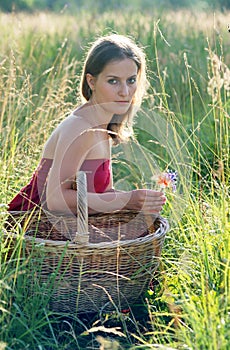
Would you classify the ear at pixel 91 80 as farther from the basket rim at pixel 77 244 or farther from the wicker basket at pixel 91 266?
the basket rim at pixel 77 244

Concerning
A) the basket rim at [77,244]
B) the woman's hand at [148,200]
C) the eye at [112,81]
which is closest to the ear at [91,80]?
the eye at [112,81]

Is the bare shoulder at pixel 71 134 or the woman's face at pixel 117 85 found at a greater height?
the woman's face at pixel 117 85

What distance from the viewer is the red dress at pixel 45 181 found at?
3.18m

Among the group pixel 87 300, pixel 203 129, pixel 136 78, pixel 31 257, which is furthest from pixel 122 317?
pixel 203 129

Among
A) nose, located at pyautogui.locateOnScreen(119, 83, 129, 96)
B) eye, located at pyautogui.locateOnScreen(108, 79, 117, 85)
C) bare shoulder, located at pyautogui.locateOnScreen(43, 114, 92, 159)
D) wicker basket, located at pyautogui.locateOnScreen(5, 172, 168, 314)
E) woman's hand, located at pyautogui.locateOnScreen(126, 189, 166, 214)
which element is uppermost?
eye, located at pyautogui.locateOnScreen(108, 79, 117, 85)

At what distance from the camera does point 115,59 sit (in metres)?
3.22

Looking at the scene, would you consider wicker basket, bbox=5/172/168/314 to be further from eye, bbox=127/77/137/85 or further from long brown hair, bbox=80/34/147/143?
eye, bbox=127/77/137/85

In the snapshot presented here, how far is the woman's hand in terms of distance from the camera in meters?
3.04

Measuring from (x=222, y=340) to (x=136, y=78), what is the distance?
1570mm

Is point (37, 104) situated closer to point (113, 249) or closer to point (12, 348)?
point (113, 249)

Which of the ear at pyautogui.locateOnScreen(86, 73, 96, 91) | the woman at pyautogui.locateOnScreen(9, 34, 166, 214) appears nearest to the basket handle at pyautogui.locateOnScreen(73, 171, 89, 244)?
the woman at pyautogui.locateOnScreen(9, 34, 166, 214)

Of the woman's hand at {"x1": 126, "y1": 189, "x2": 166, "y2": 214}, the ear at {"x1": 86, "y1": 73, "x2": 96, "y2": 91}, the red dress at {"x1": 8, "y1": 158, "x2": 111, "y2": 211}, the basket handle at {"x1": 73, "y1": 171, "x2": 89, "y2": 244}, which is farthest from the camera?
A: the ear at {"x1": 86, "y1": 73, "x2": 96, "y2": 91}

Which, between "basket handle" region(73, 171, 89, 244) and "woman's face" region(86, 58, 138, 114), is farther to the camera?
"woman's face" region(86, 58, 138, 114)

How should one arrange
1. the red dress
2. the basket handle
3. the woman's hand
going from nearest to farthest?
the basket handle → the woman's hand → the red dress
